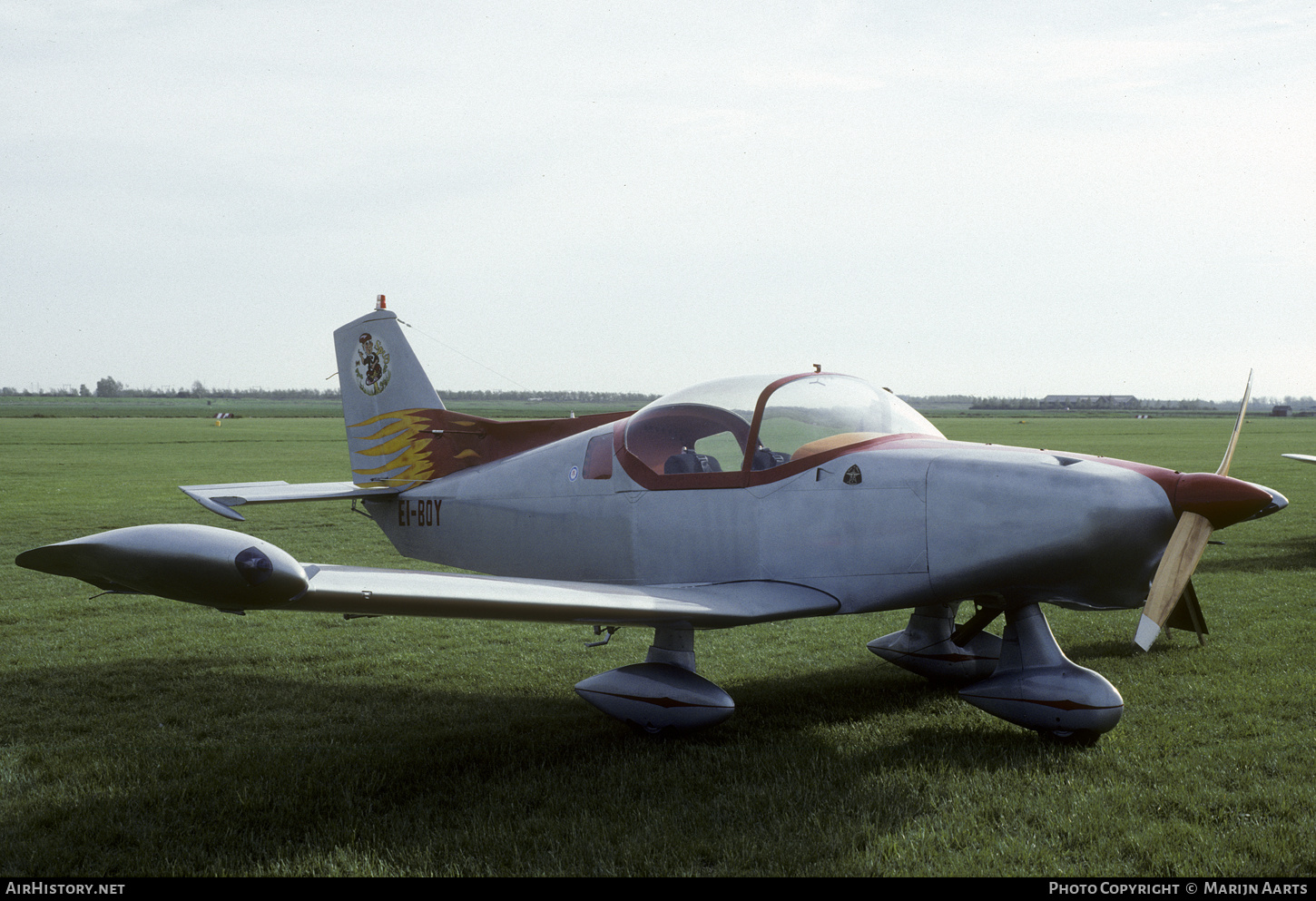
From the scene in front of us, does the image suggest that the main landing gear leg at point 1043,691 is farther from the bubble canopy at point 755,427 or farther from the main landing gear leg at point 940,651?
the bubble canopy at point 755,427

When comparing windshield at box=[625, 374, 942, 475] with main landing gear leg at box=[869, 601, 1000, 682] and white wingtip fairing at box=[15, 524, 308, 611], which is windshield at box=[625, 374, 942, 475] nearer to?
main landing gear leg at box=[869, 601, 1000, 682]

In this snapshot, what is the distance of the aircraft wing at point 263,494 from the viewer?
7.55 m

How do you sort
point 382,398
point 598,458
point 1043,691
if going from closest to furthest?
point 1043,691
point 598,458
point 382,398

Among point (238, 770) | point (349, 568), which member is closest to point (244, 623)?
point (238, 770)

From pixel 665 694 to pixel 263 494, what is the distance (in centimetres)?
455

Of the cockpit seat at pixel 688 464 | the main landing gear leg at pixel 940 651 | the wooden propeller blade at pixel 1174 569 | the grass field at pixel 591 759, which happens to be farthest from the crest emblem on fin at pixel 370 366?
the wooden propeller blade at pixel 1174 569

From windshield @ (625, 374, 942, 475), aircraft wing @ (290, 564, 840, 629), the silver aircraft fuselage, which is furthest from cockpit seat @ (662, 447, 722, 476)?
aircraft wing @ (290, 564, 840, 629)

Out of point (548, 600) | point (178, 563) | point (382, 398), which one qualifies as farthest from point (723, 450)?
point (382, 398)

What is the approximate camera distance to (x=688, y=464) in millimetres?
6008

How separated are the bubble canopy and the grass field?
170cm

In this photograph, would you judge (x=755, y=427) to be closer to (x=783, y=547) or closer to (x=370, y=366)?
(x=783, y=547)

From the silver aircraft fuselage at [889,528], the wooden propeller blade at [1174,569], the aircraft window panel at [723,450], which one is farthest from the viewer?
the aircraft window panel at [723,450]

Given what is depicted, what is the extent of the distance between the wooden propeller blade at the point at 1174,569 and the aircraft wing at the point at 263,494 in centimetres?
611

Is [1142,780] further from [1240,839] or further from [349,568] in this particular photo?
[349,568]
